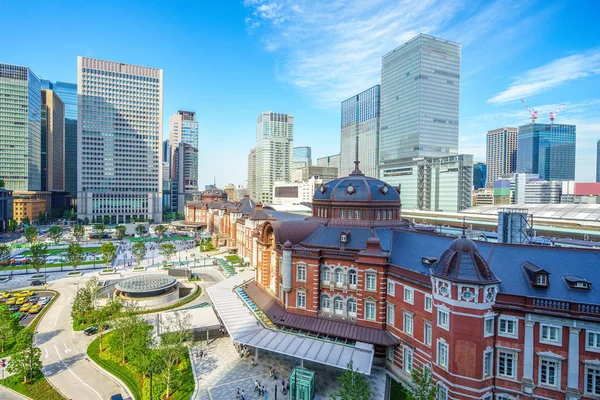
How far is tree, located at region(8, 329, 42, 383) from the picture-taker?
35094mm

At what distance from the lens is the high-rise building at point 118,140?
16875 centimetres

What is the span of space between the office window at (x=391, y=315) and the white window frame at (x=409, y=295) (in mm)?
2729

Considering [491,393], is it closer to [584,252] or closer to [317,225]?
[584,252]

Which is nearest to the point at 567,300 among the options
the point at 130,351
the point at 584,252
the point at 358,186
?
the point at 584,252

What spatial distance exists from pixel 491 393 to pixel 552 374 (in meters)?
4.91

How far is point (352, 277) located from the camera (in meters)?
41.0

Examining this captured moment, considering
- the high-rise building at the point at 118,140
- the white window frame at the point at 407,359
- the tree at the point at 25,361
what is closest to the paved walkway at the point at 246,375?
the white window frame at the point at 407,359

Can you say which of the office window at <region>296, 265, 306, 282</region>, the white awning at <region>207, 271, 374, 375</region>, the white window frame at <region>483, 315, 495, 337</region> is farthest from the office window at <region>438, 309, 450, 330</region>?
the office window at <region>296, 265, 306, 282</region>

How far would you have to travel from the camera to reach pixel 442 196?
142250 millimetres

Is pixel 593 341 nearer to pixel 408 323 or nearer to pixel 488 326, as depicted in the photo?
pixel 488 326


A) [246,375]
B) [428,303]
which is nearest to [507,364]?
[428,303]

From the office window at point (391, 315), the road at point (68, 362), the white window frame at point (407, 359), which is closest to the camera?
the white window frame at point (407, 359)

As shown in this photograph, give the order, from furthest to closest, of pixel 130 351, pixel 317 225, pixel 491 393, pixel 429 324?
pixel 317 225 < pixel 130 351 < pixel 429 324 < pixel 491 393

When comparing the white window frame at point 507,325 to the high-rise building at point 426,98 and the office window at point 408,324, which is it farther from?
the high-rise building at point 426,98
